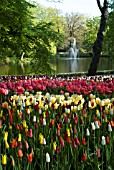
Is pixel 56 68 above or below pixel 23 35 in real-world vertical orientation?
below

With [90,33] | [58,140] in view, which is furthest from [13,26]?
[90,33]

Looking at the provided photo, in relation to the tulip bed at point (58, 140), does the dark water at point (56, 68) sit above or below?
below

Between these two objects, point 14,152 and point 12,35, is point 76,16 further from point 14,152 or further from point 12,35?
point 14,152

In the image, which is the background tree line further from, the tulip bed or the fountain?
the fountain

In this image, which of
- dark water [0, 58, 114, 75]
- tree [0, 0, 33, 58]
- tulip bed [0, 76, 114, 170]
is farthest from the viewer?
dark water [0, 58, 114, 75]

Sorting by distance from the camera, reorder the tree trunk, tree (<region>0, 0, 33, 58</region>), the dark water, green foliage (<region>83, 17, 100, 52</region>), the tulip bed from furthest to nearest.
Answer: green foliage (<region>83, 17, 100, 52</region>)
the dark water
the tree trunk
tree (<region>0, 0, 33, 58</region>)
the tulip bed

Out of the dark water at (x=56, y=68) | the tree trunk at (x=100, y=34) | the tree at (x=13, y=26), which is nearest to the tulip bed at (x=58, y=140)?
the tree at (x=13, y=26)

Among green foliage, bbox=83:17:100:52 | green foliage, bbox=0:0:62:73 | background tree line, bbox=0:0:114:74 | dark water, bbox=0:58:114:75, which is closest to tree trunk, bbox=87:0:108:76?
dark water, bbox=0:58:114:75

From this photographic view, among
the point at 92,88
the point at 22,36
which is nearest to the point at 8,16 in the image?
the point at 22,36

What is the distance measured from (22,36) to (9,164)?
10507 mm

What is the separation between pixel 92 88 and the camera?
7875 millimetres

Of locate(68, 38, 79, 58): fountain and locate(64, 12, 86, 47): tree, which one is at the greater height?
locate(64, 12, 86, 47): tree

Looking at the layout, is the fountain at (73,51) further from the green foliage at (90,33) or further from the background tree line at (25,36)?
the background tree line at (25,36)

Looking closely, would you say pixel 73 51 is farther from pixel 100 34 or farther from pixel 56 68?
pixel 100 34
